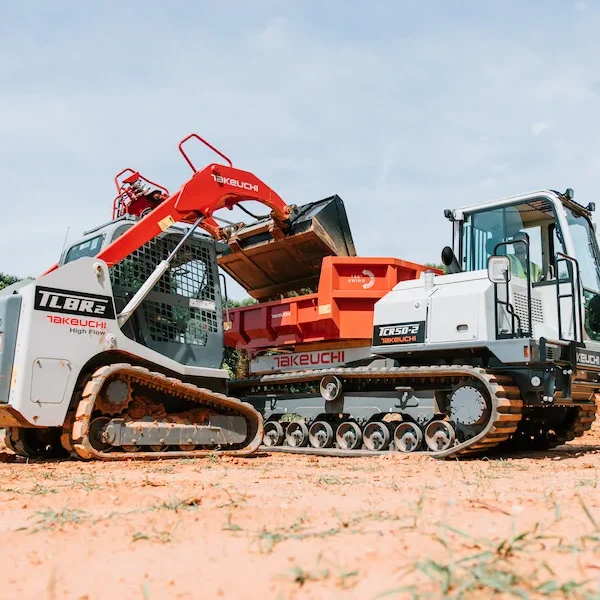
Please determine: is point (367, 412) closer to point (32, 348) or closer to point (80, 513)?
point (32, 348)

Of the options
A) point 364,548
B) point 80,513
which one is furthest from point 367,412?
point 364,548

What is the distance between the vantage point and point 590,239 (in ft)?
31.0

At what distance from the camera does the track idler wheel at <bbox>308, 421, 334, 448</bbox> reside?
1000 centimetres

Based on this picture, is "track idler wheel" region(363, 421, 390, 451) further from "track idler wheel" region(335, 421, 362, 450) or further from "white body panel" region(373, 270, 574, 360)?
"white body panel" region(373, 270, 574, 360)

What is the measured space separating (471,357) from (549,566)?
21.0 ft

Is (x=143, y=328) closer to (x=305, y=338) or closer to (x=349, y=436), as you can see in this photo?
(x=305, y=338)

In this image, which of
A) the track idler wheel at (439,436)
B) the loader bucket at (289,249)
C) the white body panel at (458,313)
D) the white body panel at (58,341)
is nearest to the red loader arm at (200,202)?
the loader bucket at (289,249)

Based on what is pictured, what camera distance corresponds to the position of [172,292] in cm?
938

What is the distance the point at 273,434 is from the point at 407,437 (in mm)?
2464

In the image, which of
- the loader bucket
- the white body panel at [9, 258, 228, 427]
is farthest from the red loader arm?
the white body panel at [9, 258, 228, 427]

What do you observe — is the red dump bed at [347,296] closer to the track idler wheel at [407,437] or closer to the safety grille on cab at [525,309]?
the track idler wheel at [407,437]

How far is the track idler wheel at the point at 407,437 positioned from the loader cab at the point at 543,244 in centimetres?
221

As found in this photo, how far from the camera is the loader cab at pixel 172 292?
29.5 ft

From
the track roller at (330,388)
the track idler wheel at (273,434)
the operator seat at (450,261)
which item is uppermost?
the operator seat at (450,261)
